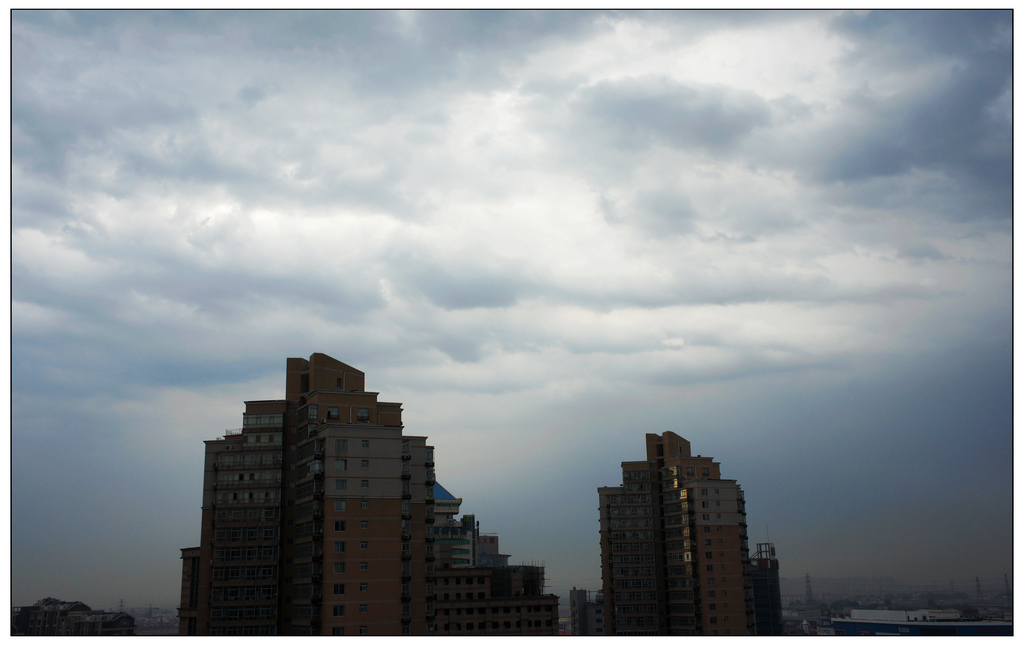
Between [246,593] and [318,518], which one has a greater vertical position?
[318,518]

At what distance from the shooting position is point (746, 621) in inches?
4619

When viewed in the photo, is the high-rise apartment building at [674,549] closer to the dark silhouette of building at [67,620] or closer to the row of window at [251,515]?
the row of window at [251,515]

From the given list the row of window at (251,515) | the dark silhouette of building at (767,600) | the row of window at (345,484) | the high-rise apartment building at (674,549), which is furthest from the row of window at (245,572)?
the dark silhouette of building at (767,600)

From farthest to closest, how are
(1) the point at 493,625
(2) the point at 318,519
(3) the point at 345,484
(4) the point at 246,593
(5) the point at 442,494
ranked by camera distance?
(5) the point at 442,494 < (1) the point at 493,625 < (4) the point at 246,593 < (3) the point at 345,484 < (2) the point at 318,519

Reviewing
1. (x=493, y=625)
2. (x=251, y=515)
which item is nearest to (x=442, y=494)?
(x=493, y=625)

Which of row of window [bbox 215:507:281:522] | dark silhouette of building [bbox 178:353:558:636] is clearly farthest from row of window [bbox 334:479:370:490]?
row of window [bbox 215:507:281:522]

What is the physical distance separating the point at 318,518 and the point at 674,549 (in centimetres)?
7013

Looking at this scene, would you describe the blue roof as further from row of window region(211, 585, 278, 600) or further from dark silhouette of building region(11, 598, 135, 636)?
row of window region(211, 585, 278, 600)

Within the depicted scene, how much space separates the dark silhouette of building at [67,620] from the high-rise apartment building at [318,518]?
7673 centimetres

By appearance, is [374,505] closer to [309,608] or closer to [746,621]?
[309,608]

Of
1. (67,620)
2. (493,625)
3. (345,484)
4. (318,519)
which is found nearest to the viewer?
(318,519)

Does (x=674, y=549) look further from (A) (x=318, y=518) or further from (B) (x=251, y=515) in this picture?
(B) (x=251, y=515)

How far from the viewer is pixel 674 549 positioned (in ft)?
403
